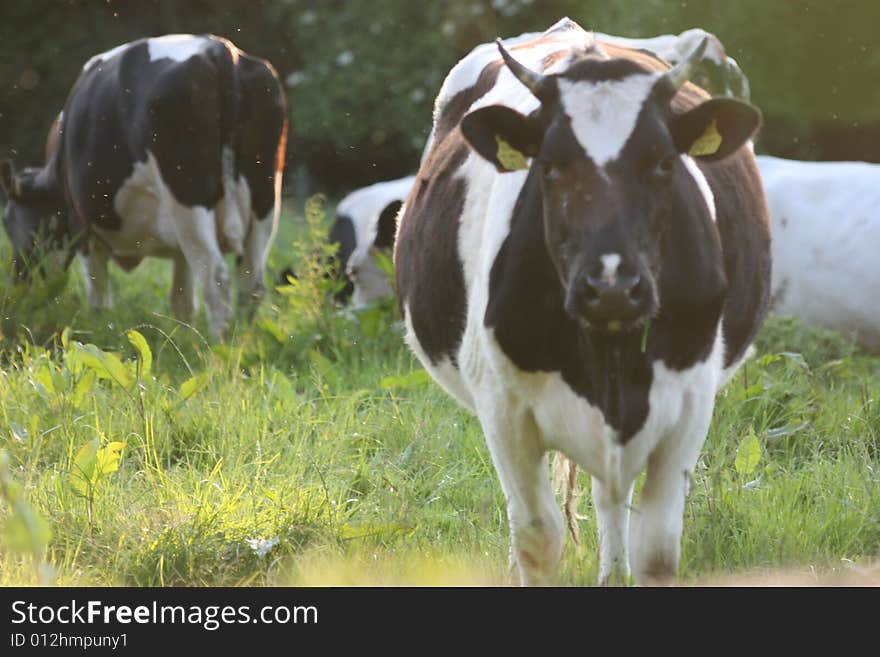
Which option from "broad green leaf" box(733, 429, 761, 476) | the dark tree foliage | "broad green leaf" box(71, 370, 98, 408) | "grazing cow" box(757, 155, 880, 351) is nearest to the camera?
"broad green leaf" box(733, 429, 761, 476)

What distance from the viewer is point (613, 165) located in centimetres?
308

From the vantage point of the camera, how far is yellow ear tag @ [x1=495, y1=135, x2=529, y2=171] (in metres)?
3.32

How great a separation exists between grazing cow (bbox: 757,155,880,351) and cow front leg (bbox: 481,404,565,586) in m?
→ 3.73

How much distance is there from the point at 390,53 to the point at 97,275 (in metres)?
10.0

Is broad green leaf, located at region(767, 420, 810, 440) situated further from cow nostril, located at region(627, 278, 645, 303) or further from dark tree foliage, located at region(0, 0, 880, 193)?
dark tree foliage, located at region(0, 0, 880, 193)

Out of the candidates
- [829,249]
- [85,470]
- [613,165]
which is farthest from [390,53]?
[613,165]

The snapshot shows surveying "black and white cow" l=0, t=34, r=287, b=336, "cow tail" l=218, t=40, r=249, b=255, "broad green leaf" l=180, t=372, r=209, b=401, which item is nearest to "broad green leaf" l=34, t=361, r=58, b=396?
"broad green leaf" l=180, t=372, r=209, b=401

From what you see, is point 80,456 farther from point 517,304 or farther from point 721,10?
point 721,10

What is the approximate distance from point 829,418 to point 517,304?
248 centimetres

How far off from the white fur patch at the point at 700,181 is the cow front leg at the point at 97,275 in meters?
4.97

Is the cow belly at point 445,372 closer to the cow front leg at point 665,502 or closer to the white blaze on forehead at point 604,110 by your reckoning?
the cow front leg at point 665,502
